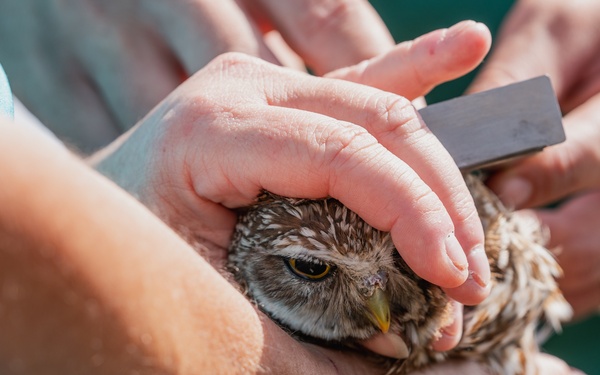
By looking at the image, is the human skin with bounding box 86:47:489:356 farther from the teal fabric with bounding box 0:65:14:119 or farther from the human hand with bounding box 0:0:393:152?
the human hand with bounding box 0:0:393:152

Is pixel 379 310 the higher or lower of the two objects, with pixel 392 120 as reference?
lower

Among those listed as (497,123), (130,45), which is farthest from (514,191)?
(130,45)

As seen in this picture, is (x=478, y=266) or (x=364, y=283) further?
(x=364, y=283)

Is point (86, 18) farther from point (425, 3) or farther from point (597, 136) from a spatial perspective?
point (597, 136)

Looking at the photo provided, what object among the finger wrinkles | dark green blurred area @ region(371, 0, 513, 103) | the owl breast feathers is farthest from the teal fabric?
dark green blurred area @ region(371, 0, 513, 103)

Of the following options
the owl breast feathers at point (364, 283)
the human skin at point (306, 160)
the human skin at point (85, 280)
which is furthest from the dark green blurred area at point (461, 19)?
the human skin at point (85, 280)

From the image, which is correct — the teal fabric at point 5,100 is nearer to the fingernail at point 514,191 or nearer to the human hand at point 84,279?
the human hand at point 84,279

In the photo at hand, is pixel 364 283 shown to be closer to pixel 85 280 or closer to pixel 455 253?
pixel 455 253
